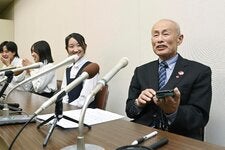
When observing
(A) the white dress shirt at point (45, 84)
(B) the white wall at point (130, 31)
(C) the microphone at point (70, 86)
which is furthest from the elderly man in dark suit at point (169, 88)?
(A) the white dress shirt at point (45, 84)

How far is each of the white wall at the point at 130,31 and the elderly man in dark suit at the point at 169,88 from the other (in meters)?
0.30

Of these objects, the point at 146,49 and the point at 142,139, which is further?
the point at 146,49

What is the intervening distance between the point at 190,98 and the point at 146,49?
949mm

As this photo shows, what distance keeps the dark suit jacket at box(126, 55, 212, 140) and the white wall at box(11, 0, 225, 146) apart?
12.3 inches

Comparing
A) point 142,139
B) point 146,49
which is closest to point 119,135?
point 142,139

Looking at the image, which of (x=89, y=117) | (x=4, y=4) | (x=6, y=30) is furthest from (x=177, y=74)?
(x=4, y=4)

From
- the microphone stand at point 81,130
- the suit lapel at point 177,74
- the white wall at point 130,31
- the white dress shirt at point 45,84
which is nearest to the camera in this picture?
the microphone stand at point 81,130

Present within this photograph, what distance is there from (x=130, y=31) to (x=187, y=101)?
1.19 m

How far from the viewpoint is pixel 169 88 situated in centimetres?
150

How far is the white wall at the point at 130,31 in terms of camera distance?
1760 mm

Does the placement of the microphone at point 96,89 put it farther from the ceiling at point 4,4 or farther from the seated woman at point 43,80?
the ceiling at point 4,4

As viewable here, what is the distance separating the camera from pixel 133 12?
2.46m

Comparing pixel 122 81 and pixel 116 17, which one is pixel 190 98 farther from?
pixel 116 17

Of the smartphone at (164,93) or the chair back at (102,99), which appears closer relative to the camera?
the smartphone at (164,93)
